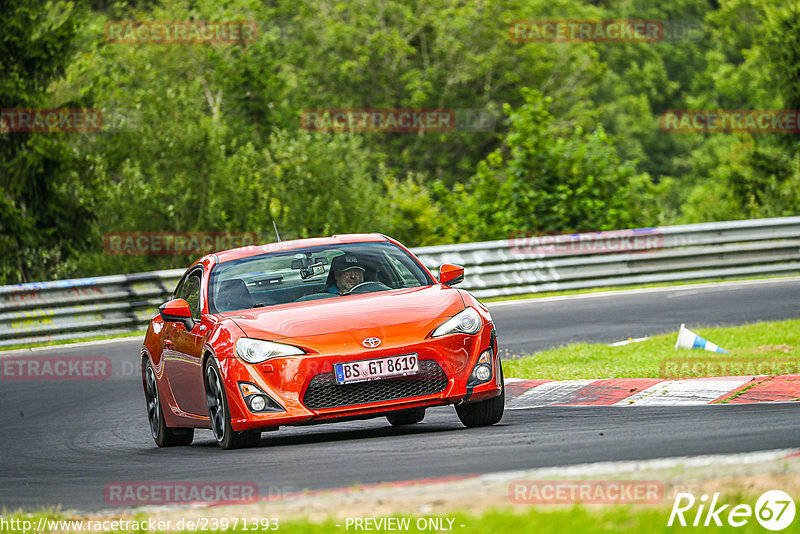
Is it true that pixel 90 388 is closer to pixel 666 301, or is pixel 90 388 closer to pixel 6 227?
pixel 666 301

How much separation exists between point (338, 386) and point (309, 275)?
1.59m

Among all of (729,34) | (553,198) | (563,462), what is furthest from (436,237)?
(729,34)

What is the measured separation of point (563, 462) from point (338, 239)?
401cm

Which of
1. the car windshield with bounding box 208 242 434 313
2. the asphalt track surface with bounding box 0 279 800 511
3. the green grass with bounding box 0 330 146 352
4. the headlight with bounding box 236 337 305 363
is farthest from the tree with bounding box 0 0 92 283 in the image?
the headlight with bounding box 236 337 305 363

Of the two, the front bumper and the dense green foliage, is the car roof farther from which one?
the dense green foliage

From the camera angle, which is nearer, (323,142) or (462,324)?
(462,324)

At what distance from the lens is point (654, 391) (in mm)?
9781

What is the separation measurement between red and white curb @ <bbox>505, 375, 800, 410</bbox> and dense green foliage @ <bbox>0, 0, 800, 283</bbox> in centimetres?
1628

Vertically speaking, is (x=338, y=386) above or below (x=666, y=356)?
above

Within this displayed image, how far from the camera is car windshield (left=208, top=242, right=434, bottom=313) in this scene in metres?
9.28

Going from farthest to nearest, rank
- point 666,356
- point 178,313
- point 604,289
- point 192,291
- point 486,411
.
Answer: point 604,289 → point 666,356 → point 192,291 → point 178,313 → point 486,411

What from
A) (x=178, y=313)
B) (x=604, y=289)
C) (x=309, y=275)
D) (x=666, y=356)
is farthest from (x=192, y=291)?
(x=604, y=289)

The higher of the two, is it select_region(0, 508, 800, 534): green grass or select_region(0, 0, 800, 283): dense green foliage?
select_region(0, 508, 800, 534): green grass

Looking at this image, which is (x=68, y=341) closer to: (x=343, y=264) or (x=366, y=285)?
(x=343, y=264)
